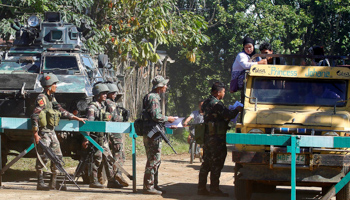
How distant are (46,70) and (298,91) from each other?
5.34 metres

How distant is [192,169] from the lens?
557 inches

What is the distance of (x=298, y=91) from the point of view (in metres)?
8.91

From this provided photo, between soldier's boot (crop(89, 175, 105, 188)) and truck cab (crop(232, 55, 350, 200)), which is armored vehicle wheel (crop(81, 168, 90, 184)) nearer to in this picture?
soldier's boot (crop(89, 175, 105, 188))

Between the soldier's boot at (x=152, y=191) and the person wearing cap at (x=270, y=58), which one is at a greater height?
the person wearing cap at (x=270, y=58)

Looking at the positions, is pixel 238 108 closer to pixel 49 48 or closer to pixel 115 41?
pixel 49 48

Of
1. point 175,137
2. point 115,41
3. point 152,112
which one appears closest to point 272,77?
point 152,112

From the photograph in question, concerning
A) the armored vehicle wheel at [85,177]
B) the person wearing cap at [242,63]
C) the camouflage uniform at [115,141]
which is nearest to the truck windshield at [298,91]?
the person wearing cap at [242,63]

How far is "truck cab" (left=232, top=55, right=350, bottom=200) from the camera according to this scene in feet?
25.6

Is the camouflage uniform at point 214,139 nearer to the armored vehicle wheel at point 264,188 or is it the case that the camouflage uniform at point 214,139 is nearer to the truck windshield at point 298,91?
the truck windshield at point 298,91

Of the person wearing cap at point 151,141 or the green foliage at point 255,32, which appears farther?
the green foliage at point 255,32

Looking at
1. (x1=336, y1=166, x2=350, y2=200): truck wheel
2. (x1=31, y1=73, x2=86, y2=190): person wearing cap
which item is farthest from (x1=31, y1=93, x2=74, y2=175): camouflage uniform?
(x1=336, y1=166, x2=350, y2=200): truck wheel

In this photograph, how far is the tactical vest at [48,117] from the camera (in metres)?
9.20

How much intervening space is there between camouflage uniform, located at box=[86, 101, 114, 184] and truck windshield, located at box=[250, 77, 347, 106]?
269cm

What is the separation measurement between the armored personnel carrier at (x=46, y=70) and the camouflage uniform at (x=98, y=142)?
742mm
